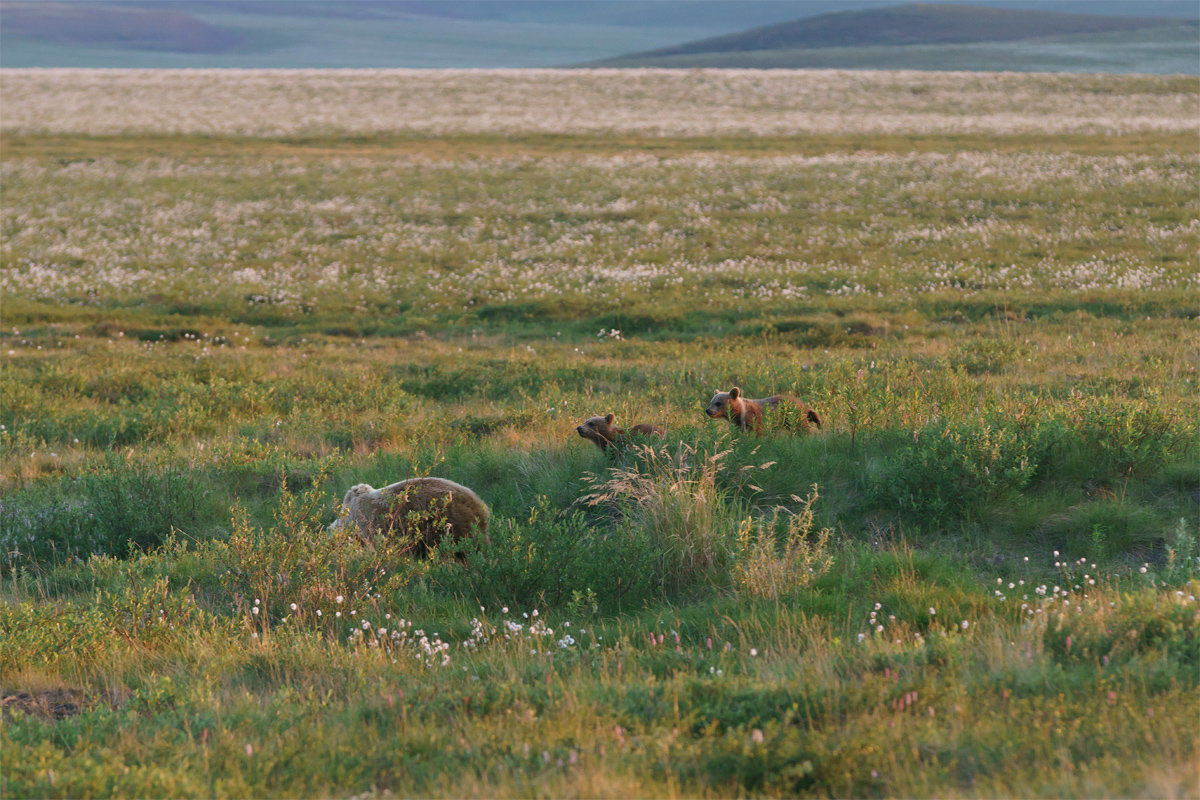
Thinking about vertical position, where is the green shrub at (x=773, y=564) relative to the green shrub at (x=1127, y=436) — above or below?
below

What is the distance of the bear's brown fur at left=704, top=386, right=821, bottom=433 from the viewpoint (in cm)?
884

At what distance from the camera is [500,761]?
381cm

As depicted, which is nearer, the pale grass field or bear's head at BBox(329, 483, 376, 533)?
bear's head at BBox(329, 483, 376, 533)

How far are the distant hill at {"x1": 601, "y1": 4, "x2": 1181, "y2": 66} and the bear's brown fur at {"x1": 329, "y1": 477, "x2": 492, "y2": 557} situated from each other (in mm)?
168168

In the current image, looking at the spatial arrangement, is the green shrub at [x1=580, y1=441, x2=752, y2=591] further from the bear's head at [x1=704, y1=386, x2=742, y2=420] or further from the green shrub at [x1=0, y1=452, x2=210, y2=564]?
the green shrub at [x1=0, y1=452, x2=210, y2=564]

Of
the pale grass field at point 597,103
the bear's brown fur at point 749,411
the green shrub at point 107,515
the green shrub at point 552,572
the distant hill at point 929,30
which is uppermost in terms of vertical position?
the distant hill at point 929,30

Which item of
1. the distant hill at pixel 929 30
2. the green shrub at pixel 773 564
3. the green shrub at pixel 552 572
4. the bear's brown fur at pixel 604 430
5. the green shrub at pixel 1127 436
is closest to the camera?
the green shrub at pixel 773 564

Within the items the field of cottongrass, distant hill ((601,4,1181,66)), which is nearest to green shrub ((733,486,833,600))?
the field of cottongrass

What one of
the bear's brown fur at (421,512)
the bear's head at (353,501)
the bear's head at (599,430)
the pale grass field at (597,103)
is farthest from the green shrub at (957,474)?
the pale grass field at (597,103)

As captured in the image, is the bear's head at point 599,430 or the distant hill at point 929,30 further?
the distant hill at point 929,30

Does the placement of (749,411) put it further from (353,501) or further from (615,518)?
(353,501)

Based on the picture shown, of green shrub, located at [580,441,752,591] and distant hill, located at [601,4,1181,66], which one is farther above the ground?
distant hill, located at [601,4,1181,66]

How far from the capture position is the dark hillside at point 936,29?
17362 centimetres

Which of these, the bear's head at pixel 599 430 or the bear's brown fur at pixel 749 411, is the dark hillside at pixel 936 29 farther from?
the bear's head at pixel 599 430
